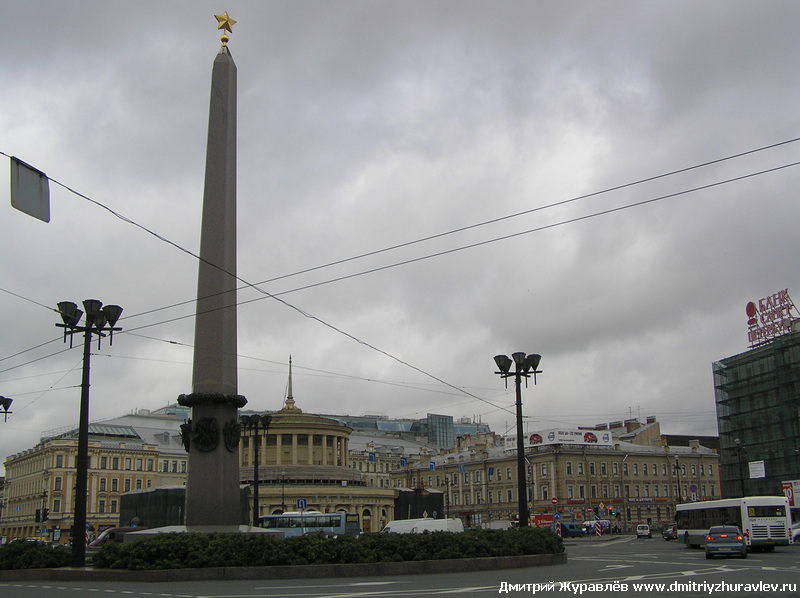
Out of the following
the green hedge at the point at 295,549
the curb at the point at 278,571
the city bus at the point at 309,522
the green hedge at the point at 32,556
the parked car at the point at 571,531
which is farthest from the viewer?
the parked car at the point at 571,531

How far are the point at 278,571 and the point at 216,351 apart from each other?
21.2 feet

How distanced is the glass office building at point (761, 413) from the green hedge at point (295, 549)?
4969 cm

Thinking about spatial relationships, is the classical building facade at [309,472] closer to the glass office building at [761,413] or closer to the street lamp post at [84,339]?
the glass office building at [761,413]

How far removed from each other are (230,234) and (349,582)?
10.4 m

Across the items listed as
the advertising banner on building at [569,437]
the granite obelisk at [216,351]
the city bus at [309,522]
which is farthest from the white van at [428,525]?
the advertising banner on building at [569,437]

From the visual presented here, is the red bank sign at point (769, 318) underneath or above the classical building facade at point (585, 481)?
above

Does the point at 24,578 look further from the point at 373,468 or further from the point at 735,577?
the point at 373,468

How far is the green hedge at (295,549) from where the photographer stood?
741 inches

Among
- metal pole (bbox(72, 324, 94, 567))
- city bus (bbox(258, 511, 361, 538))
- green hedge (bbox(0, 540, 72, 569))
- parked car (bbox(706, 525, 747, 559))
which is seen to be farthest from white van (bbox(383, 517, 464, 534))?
metal pole (bbox(72, 324, 94, 567))

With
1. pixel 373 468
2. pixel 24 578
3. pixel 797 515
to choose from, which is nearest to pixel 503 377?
pixel 24 578

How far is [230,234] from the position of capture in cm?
2364

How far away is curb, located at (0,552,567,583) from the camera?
1834 cm

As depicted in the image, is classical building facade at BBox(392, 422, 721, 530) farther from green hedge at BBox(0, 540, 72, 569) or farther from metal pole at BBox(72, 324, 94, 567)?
metal pole at BBox(72, 324, 94, 567)

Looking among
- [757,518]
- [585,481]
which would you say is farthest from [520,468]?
[585,481]
